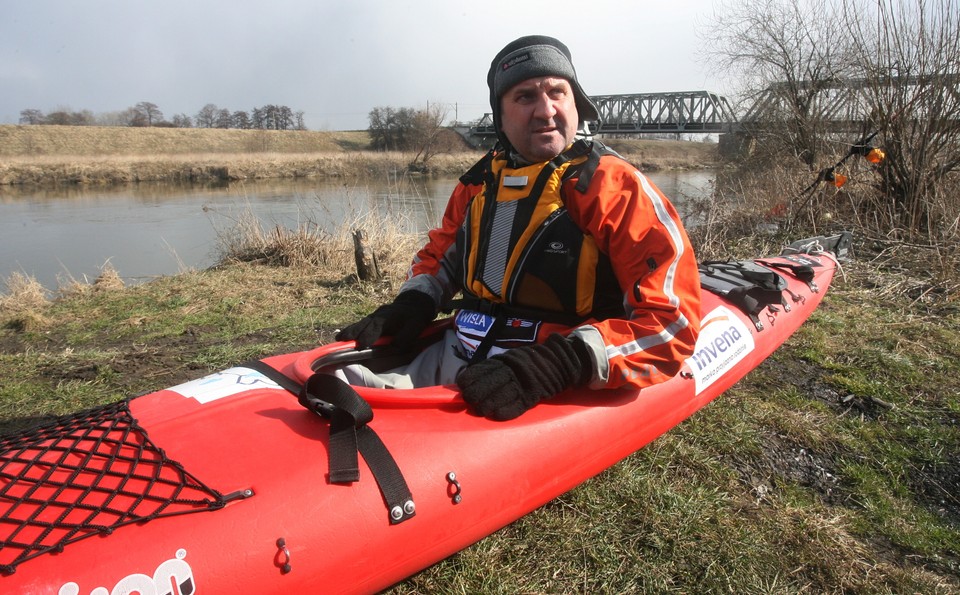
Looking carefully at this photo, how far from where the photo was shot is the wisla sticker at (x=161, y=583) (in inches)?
46.7

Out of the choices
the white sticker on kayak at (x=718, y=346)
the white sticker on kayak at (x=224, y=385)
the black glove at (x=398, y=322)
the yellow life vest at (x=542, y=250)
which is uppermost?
the yellow life vest at (x=542, y=250)

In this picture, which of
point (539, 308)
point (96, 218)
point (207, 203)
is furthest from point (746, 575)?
point (207, 203)

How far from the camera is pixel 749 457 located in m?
2.42

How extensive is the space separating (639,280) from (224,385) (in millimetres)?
1410

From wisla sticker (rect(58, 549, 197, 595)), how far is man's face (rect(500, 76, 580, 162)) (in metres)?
1.72

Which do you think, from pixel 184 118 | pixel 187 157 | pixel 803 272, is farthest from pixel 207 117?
pixel 803 272

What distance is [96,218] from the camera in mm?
12031

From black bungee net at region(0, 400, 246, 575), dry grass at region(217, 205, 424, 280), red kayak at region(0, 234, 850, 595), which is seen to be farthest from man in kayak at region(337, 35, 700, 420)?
dry grass at region(217, 205, 424, 280)

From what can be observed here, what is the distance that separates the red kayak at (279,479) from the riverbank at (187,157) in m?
9.45

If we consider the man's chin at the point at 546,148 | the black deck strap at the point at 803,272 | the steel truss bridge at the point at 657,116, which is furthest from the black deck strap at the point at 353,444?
the steel truss bridge at the point at 657,116

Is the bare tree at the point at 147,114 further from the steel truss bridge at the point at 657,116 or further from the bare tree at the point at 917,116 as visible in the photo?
the bare tree at the point at 917,116

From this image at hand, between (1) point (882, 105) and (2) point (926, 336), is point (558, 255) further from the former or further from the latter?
(1) point (882, 105)

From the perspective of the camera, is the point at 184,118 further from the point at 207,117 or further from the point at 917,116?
the point at 917,116

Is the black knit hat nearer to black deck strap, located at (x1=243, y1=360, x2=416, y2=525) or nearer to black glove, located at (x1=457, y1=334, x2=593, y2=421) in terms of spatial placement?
black glove, located at (x1=457, y1=334, x2=593, y2=421)
